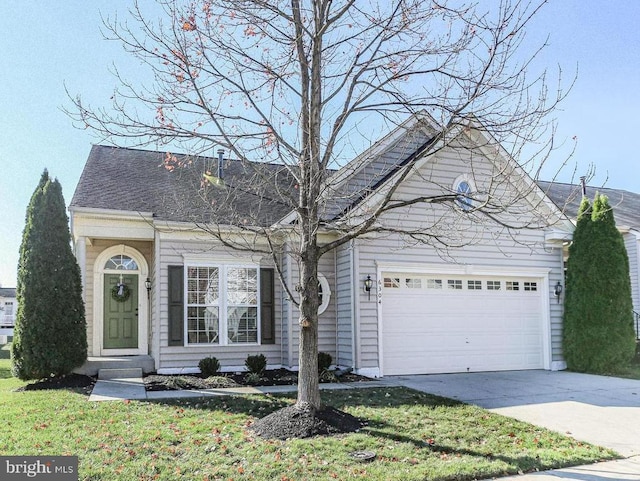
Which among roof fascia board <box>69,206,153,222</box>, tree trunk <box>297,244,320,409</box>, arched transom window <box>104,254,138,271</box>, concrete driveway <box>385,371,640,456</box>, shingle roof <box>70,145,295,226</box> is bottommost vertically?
concrete driveway <box>385,371,640,456</box>

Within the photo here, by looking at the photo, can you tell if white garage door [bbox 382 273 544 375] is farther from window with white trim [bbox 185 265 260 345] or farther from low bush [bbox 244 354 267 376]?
window with white trim [bbox 185 265 260 345]

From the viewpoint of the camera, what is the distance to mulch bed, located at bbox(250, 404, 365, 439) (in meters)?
6.49

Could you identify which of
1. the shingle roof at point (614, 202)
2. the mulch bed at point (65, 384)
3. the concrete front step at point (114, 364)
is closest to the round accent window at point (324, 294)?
the concrete front step at point (114, 364)

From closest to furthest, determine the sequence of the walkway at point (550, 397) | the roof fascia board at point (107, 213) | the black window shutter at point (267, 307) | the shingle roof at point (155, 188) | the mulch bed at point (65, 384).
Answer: the walkway at point (550, 397) → the mulch bed at point (65, 384) → the roof fascia board at point (107, 213) → the shingle roof at point (155, 188) → the black window shutter at point (267, 307)

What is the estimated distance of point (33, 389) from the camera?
984cm

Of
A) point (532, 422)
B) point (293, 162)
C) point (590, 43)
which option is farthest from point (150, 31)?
point (532, 422)

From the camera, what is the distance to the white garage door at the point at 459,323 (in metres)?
11.9

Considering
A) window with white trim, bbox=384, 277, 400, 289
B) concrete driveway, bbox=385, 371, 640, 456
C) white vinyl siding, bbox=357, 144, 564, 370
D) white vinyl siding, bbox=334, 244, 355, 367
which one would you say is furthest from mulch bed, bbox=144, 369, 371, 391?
window with white trim, bbox=384, 277, 400, 289

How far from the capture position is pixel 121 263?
1344 cm

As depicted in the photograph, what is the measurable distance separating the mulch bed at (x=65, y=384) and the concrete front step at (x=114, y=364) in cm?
54

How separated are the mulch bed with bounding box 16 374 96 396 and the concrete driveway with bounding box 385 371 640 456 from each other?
5624 mm

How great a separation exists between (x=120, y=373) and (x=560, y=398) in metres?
8.17

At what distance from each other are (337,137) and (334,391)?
4327 mm

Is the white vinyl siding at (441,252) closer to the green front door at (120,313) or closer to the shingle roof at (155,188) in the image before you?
the shingle roof at (155,188)
